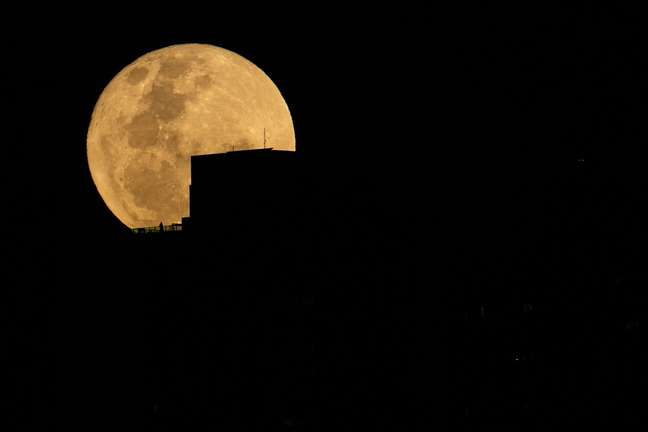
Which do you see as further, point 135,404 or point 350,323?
point 135,404

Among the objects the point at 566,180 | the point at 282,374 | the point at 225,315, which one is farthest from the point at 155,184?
the point at 566,180

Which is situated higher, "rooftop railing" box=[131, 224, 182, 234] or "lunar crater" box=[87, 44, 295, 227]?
"lunar crater" box=[87, 44, 295, 227]

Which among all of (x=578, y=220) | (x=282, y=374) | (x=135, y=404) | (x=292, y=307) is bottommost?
(x=135, y=404)

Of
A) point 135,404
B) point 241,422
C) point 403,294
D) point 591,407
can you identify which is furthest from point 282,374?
point 591,407

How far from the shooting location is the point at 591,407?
1502 inches

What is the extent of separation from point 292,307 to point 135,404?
9.93 meters

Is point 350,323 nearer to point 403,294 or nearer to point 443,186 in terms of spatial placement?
point 403,294

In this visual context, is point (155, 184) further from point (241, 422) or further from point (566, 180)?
point (566, 180)

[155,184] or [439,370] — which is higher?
[155,184]

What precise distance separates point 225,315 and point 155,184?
5.88 metres

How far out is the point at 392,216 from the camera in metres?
38.2

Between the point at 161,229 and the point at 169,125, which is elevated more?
the point at 169,125

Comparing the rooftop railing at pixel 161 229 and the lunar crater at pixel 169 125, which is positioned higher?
the lunar crater at pixel 169 125

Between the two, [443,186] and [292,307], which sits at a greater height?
[443,186]
